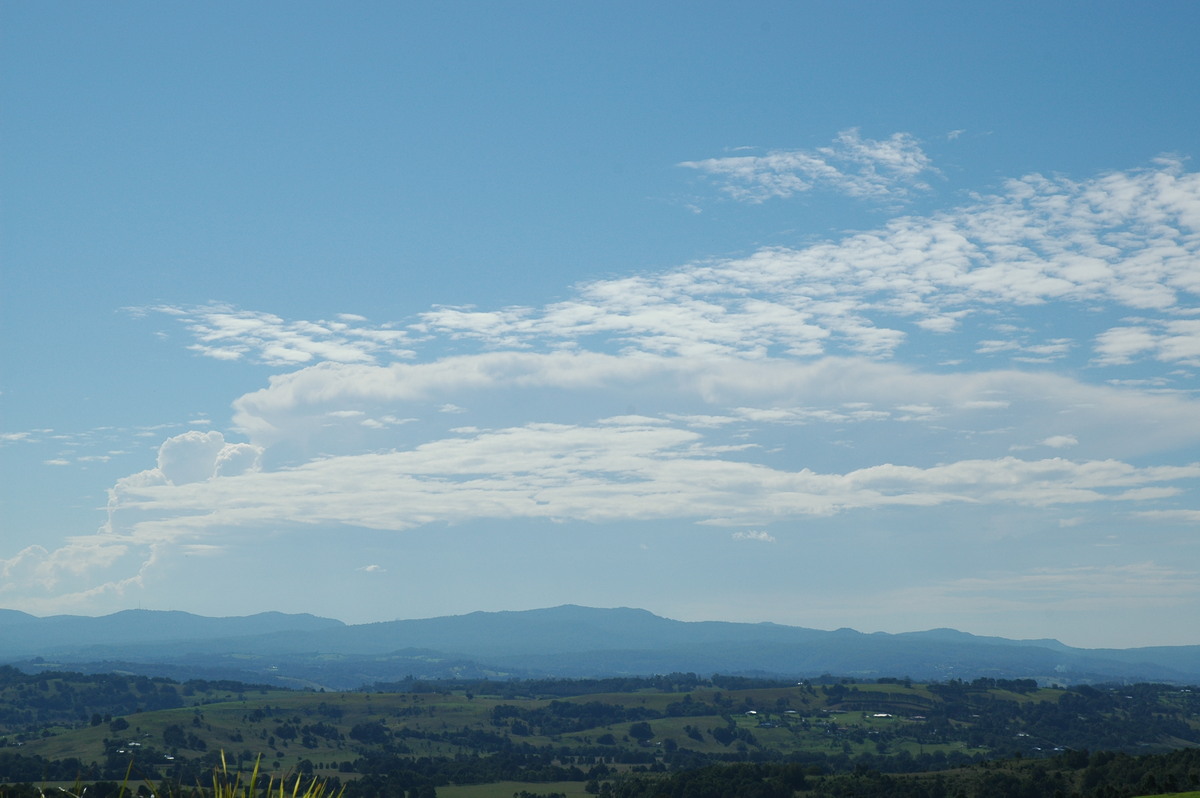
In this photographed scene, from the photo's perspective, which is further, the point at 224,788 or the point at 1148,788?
the point at 1148,788

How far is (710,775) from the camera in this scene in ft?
575

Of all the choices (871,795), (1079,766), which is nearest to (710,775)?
(871,795)

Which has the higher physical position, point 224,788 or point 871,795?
point 224,788

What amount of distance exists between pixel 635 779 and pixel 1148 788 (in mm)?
89094

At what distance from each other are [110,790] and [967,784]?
125 m

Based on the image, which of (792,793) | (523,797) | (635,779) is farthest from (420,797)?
(792,793)

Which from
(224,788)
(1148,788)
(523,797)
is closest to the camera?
(224,788)

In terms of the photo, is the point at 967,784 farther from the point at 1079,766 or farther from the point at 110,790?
the point at 110,790

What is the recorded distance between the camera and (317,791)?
963 inches

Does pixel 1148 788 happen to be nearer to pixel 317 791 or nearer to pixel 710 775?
pixel 710 775

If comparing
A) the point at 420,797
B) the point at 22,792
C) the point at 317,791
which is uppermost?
the point at 317,791

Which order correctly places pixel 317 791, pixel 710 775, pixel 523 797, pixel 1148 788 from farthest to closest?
1. pixel 523 797
2. pixel 710 775
3. pixel 1148 788
4. pixel 317 791

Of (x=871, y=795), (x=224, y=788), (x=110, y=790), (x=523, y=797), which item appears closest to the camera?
(x=224, y=788)

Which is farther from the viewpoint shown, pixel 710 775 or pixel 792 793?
pixel 710 775
